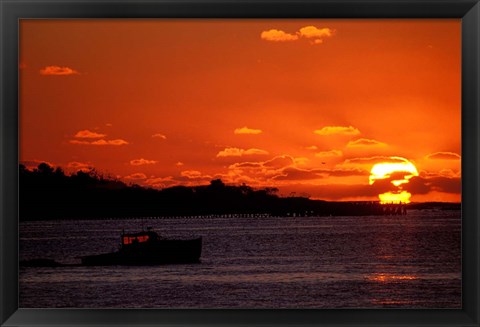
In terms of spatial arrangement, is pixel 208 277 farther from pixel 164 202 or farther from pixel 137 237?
pixel 164 202

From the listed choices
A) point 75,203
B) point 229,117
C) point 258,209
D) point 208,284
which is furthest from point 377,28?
point 208,284

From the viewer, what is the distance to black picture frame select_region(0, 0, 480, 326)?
251 cm

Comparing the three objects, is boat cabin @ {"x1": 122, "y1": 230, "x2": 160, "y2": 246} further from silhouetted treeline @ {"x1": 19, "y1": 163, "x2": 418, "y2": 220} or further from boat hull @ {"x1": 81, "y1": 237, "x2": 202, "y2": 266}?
silhouetted treeline @ {"x1": 19, "y1": 163, "x2": 418, "y2": 220}

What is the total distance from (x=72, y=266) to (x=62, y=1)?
148cm

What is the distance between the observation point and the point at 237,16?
256 centimetres

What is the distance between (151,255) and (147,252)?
3.2 inches

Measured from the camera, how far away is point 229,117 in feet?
12.3

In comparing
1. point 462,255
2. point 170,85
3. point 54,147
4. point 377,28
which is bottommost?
point 462,255

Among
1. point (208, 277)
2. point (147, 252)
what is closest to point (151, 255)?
point (147, 252)

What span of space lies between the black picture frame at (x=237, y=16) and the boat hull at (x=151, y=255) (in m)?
0.83

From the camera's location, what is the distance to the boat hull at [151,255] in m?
3.80

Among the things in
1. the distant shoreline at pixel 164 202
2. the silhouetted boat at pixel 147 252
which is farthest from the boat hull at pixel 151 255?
the distant shoreline at pixel 164 202

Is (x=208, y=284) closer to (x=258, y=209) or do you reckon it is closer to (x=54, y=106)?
(x=258, y=209)

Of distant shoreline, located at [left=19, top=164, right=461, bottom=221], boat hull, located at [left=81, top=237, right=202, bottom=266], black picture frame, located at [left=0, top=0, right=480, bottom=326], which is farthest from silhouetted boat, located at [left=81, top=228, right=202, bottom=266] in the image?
black picture frame, located at [left=0, top=0, right=480, bottom=326]
